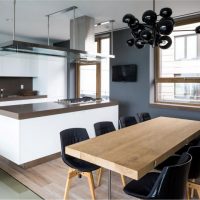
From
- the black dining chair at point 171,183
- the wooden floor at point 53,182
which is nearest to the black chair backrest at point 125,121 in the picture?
the wooden floor at point 53,182

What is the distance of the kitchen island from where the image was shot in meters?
3.08

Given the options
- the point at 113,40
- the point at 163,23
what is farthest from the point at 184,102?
the point at 163,23

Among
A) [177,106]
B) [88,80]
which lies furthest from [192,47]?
[88,80]

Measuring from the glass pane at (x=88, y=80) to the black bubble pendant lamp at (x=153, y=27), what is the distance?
3302 mm

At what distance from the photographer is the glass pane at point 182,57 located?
4.23m

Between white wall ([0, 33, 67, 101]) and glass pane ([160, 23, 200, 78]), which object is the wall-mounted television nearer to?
glass pane ([160, 23, 200, 78])

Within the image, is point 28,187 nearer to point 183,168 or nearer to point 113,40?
point 183,168

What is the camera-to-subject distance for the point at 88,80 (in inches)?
241

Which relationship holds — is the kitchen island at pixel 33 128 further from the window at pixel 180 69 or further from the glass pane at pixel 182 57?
the glass pane at pixel 182 57

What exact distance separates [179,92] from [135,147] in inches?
110

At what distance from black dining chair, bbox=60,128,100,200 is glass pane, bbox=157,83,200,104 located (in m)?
2.62

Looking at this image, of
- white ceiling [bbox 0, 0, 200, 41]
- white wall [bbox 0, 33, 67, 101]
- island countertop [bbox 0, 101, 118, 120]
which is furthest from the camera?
white wall [bbox 0, 33, 67, 101]

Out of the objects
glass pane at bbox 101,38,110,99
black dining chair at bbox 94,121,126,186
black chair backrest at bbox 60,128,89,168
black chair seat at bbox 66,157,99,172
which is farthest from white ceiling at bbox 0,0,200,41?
black chair seat at bbox 66,157,99,172

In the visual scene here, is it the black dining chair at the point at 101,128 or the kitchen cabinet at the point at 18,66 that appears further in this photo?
the kitchen cabinet at the point at 18,66
